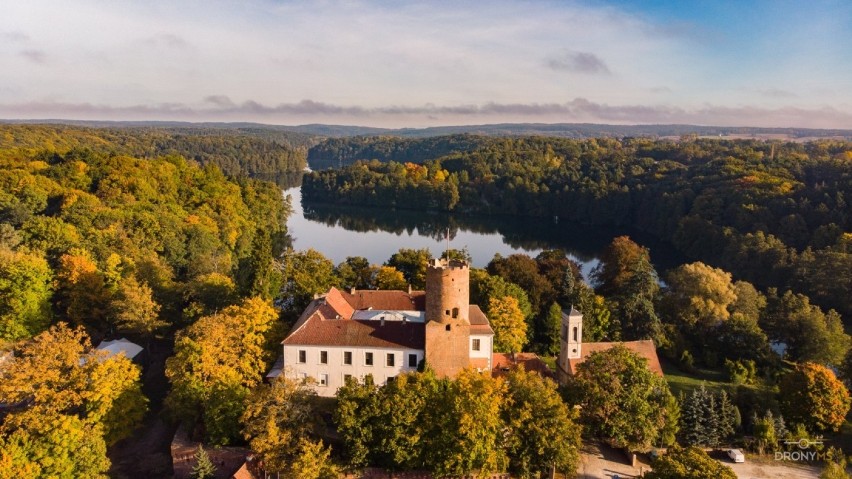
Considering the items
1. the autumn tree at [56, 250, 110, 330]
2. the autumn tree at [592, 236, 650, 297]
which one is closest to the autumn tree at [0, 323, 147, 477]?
the autumn tree at [56, 250, 110, 330]

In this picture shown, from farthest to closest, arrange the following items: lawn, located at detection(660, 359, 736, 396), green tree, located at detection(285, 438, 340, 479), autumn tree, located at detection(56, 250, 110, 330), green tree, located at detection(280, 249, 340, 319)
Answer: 1. green tree, located at detection(280, 249, 340, 319)
2. autumn tree, located at detection(56, 250, 110, 330)
3. lawn, located at detection(660, 359, 736, 396)
4. green tree, located at detection(285, 438, 340, 479)

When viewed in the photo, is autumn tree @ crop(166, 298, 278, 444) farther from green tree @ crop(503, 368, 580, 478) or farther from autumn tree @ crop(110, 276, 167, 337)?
green tree @ crop(503, 368, 580, 478)

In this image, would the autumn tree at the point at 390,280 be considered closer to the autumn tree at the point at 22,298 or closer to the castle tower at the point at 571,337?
the castle tower at the point at 571,337

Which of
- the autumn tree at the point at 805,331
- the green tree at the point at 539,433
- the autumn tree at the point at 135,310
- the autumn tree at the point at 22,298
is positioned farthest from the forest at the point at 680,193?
the autumn tree at the point at 22,298

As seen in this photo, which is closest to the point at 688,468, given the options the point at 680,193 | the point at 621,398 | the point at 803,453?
the point at 621,398

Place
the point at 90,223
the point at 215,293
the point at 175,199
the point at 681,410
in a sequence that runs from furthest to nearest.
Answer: the point at 175,199
the point at 90,223
the point at 215,293
the point at 681,410

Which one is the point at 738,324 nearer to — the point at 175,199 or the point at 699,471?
the point at 699,471

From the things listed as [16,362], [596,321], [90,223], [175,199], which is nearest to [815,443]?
[596,321]
